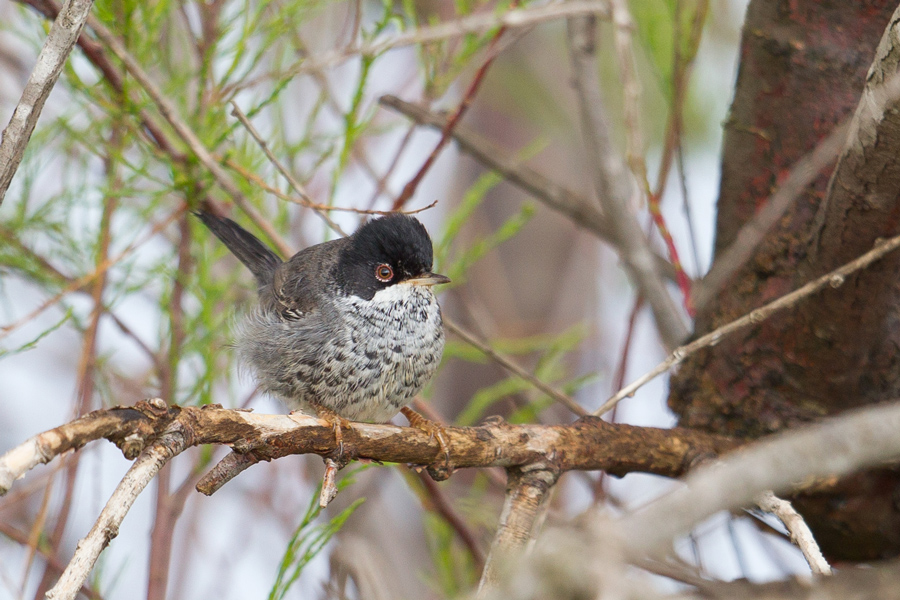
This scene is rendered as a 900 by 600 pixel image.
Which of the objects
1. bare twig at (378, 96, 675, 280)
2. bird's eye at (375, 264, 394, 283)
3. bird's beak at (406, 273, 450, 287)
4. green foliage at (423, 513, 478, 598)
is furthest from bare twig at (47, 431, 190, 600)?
bare twig at (378, 96, 675, 280)

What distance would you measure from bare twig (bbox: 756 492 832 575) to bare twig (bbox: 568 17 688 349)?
1110mm

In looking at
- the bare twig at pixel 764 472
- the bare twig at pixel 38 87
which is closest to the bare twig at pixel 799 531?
the bare twig at pixel 764 472

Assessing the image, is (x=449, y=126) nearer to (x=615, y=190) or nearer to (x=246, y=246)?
(x=615, y=190)

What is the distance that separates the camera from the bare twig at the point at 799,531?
1783 mm

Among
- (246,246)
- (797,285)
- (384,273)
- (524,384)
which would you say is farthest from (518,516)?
(246,246)

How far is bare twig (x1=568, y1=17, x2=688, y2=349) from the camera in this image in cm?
316

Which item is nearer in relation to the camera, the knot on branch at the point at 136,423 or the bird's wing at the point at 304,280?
the knot on branch at the point at 136,423

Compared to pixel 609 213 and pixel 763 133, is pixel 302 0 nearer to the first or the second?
pixel 609 213

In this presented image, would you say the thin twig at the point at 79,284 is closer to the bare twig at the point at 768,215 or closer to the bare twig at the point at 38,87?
the bare twig at the point at 38,87

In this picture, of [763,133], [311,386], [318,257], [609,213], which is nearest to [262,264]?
[318,257]

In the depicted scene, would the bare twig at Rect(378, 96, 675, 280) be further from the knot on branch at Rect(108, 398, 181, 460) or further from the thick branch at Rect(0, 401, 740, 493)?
the knot on branch at Rect(108, 398, 181, 460)

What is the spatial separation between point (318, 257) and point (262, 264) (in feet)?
1.39

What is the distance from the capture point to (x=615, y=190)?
3.21 meters

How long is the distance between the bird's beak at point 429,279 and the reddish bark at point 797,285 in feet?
3.30
